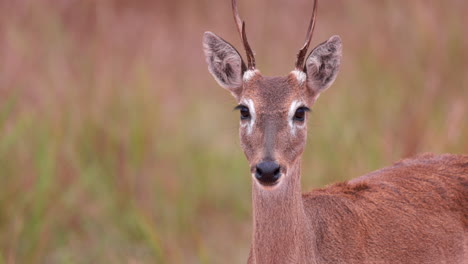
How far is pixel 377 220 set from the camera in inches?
251

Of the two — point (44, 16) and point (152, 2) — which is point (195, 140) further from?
point (152, 2)

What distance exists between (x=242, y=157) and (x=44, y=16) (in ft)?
9.36

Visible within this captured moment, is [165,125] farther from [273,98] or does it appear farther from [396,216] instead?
[273,98]

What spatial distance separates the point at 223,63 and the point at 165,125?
421cm

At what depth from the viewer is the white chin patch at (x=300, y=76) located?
6145 mm

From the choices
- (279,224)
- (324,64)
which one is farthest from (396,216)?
(324,64)

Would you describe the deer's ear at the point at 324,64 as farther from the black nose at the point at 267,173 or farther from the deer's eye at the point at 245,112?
the black nose at the point at 267,173

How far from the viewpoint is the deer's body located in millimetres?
5902

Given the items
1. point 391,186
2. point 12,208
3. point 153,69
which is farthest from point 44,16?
point 391,186

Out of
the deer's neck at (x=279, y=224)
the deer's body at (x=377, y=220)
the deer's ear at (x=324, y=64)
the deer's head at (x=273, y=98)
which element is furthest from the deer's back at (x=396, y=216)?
the deer's ear at (x=324, y=64)

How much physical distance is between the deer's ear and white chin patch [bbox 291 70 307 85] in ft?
0.70

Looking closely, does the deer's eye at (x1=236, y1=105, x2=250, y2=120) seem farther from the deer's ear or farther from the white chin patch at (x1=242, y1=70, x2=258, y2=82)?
the deer's ear

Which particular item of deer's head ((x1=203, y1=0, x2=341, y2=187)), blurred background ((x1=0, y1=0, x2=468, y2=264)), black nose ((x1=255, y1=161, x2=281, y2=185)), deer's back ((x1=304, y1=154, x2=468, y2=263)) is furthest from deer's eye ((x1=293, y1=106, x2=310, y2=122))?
blurred background ((x1=0, y1=0, x2=468, y2=264))

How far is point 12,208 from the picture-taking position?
27.1ft
